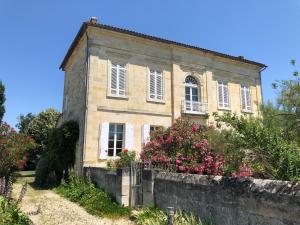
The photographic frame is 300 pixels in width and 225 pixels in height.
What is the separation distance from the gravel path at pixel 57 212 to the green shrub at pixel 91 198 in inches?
10.2

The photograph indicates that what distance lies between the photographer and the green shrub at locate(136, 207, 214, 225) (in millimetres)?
5756

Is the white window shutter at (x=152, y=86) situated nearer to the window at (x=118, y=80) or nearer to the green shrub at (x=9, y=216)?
the window at (x=118, y=80)

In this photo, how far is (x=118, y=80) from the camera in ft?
50.2

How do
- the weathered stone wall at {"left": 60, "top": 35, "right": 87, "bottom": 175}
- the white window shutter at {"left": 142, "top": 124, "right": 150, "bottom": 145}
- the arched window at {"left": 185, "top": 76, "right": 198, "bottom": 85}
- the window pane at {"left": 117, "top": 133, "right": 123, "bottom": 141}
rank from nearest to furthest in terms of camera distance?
the weathered stone wall at {"left": 60, "top": 35, "right": 87, "bottom": 175} → the window pane at {"left": 117, "top": 133, "right": 123, "bottom": 141} → the white window shutter at {"left": 142, "top": 124, "right": 150, "bottom": 145} → the arched window at {"left": 185, "top": 76, "right": 198, "bottom": 85}

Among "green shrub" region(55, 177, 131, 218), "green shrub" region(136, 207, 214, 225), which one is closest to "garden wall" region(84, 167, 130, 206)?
"green shrub" region(55, 177, 131, 218)

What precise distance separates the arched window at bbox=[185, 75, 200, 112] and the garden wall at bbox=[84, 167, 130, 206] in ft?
25.7

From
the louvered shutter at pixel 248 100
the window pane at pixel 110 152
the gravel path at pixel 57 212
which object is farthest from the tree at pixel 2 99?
the louvered shutter at pixel 248 100

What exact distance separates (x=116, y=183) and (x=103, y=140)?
195 inches

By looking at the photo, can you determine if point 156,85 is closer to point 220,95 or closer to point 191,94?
point 191,94

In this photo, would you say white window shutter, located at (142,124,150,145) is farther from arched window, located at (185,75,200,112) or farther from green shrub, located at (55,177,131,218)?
green shrub, located at (55,177,131,218)

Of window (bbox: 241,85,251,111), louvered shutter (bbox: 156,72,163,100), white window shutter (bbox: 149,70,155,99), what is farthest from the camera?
window (bbox: 241,85,251,111)

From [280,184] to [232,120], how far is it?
2.00m

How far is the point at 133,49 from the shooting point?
52.9ft

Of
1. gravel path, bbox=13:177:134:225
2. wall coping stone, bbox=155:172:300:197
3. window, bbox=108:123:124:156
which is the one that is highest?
window, bbox=108:123:124:156
